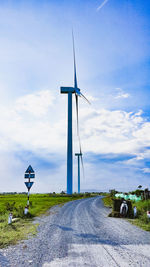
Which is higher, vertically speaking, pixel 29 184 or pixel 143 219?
pixel 29 184

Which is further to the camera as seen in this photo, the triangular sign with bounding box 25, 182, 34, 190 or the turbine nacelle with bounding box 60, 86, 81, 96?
the turbine nacelle with bounding box 60, 86, 81, 96

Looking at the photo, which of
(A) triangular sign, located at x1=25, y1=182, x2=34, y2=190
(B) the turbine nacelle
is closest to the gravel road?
(A) triangular sign, located at x1=25, y1=182, x2=34, y2=190

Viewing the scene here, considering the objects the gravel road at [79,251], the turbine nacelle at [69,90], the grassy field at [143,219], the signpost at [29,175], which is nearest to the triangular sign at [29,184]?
the signpost at [29,175]

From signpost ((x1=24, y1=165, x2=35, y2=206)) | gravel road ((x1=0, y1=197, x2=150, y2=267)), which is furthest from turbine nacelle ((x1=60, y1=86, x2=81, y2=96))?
gravel road ((x1=0, y1=197, x2=150, y2=267))

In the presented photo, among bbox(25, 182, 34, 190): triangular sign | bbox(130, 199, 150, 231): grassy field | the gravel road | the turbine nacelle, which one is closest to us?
the gravel road

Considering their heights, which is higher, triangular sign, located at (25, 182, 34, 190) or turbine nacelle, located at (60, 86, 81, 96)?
turbine nacelle, located at (60, 86, 81, 96)

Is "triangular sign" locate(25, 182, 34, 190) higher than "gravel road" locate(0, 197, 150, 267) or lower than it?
higher

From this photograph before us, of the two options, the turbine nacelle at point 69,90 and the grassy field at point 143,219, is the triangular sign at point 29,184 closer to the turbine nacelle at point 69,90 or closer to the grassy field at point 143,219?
the grassy field at point 143,219

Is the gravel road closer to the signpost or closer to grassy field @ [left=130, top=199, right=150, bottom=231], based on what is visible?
grassy field @ [left=130, top=199, right=150, bottom=231]

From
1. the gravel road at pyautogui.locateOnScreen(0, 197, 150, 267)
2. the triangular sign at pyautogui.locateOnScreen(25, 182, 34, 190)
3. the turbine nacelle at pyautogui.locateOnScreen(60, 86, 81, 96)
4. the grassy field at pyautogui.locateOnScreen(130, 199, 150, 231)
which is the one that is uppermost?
the turbine nacelle at pyautogui.locateOnScreen(60, 86, 81, 96)

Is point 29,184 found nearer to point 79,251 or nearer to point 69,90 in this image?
point 79,251

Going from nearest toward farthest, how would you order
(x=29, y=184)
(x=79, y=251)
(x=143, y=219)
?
(x=79, y=251), (x=143, y=219), (x=29, y=184)

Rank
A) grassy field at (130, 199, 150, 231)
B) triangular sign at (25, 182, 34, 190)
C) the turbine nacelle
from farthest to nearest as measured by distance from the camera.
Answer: the turbine nacelle → triangular sign at (25, 182, 34, 190) → grassy field at (130, 199, 150, 231)

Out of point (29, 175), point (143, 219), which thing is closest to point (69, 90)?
point (29, 175)
